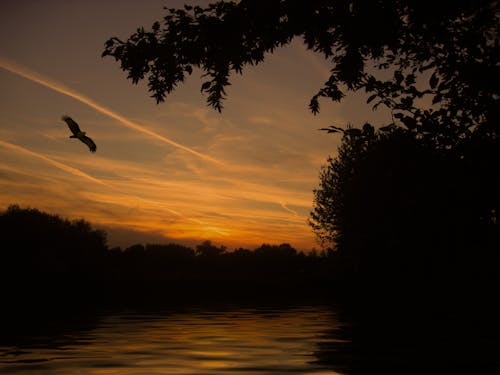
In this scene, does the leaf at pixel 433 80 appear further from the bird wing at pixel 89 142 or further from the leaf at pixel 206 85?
the bird wing at pixel 89 142

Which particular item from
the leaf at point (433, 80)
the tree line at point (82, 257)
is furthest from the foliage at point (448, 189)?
the tree line at point (82, 257)

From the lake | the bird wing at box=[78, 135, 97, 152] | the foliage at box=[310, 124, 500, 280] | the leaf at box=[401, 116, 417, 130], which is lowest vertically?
the lake

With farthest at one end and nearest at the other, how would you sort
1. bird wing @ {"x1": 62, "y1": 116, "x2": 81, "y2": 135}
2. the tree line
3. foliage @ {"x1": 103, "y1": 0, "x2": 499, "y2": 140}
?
the tree line < bird wing @ {"x1": 62, "y1": 116, "x2": 81, "y2": 135} < foliage @ {"x1": 103, "y1": 0, "x2": 499, "y2": 140}

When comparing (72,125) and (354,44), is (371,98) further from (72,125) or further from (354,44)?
(72,125)

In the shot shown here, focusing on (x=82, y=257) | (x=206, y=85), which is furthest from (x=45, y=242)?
(x=206, y=85)

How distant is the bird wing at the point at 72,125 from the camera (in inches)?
432

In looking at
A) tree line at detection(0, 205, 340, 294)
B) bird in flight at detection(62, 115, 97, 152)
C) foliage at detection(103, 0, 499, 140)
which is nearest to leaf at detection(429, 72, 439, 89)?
foliage at detection(103, 0, 499, 140)

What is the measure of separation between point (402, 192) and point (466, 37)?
2566 millimetres

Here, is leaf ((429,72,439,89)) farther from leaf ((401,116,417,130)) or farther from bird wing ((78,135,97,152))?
bird wing ((78,135,97,152))

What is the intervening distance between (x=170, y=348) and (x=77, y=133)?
637 centimetres

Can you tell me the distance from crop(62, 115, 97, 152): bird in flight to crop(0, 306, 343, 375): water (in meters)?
4.46

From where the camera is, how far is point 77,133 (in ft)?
36.5

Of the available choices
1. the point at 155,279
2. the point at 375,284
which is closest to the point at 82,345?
the point at 375,284

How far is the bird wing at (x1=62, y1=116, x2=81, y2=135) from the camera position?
10984mm
